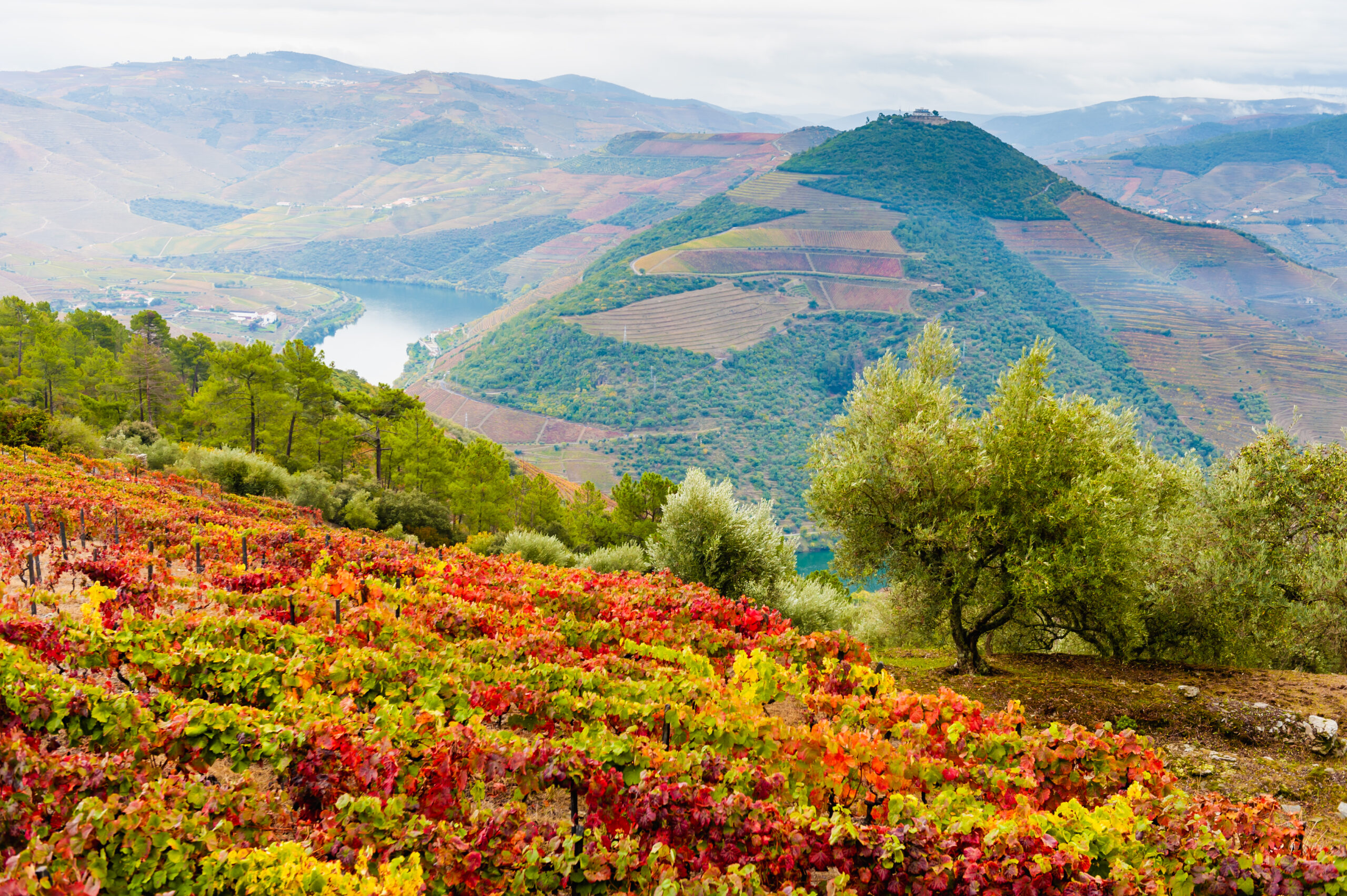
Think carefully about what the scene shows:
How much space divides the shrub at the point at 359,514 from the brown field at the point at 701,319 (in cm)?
13436

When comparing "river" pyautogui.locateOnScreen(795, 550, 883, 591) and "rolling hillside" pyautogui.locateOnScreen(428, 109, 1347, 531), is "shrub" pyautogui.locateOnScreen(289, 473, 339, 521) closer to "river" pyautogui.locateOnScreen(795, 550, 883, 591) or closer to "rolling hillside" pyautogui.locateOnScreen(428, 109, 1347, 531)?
"river" pyautogui.locateOnScreen(795, 550, 883, 591)

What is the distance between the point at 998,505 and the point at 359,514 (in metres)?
29.4

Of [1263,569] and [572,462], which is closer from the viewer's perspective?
[1263,569]

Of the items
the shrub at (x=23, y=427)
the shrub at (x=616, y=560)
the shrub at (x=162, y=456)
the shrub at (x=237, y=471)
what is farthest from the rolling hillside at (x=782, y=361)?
the shrub at (x=23, y=427)

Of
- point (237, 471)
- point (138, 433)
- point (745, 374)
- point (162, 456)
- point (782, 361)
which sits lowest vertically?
point (745, 374)

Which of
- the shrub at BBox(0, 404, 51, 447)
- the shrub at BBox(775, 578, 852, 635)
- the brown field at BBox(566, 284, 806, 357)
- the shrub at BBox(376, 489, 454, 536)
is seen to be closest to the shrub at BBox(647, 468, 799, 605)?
the shrub at BBox(775, 578, 852, 635)

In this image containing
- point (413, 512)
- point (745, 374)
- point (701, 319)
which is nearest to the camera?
point (413, 512)

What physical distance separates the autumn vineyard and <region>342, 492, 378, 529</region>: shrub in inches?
832

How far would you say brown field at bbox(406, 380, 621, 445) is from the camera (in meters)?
137

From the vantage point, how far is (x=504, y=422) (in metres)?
142

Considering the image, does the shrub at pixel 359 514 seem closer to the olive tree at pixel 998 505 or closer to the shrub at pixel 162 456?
the shrub at pixel 162 456

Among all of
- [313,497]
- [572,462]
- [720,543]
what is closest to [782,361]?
[572,462]

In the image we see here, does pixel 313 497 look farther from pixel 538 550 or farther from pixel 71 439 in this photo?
pixel 538 550

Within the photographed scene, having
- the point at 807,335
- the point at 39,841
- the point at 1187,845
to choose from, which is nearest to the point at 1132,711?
the point at 1187,845
